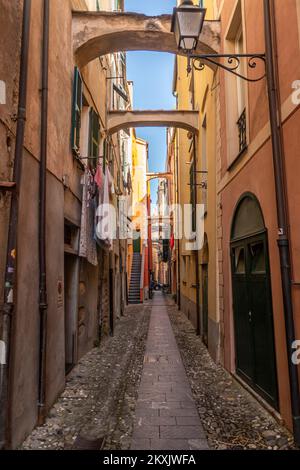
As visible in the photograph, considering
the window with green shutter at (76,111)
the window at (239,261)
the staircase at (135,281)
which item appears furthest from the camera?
the staircase at (135,281)

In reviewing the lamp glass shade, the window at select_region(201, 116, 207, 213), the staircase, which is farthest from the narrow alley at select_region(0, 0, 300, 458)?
the staircase

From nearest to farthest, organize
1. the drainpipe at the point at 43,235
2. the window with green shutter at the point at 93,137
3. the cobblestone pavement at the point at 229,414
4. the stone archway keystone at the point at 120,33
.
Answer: the cobblestone pavement at the point at 229,414 < the drainpipe at the point at 43,235 < the stone archway keystone at the point at 120,33 < the window with green shutter at the point at 93,137

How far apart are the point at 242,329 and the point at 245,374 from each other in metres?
0.63

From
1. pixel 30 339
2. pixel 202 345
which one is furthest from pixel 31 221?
pixel 202 345

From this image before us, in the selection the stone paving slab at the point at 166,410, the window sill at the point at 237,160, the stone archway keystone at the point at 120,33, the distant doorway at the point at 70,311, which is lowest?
the stone paving slab at the point at 166,410

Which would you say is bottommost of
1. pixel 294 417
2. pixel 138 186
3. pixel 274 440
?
pixel 274 440

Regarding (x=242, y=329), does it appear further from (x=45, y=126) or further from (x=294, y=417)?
(x=45, y=126)

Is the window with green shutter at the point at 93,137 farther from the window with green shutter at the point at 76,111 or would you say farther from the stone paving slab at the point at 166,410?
the stone paving slab at the point at 166,410

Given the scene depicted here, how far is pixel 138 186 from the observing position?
29.1m

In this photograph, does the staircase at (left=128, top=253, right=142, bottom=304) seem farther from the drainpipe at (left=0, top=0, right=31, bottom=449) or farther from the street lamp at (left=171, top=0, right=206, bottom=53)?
the drainpipe at (left=0, top=0, right=31, bottom=449)

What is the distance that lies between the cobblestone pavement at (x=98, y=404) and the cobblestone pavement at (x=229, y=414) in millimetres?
891

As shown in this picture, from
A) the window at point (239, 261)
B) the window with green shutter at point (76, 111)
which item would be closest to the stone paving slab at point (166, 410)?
the window at point (239, 261)

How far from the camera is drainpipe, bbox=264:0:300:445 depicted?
3.39 metres

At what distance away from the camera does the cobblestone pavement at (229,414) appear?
11.5 ft
